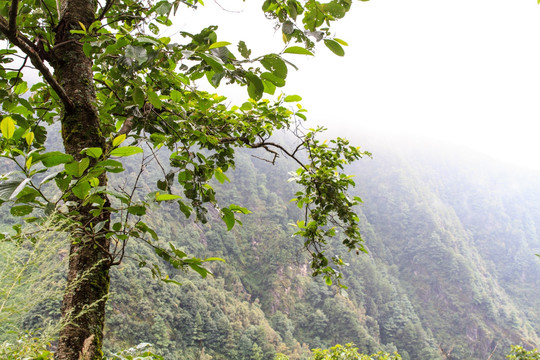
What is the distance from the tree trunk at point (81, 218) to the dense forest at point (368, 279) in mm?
23758

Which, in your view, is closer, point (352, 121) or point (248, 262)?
point (248, 262)

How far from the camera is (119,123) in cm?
195

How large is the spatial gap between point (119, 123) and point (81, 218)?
3.31 feet

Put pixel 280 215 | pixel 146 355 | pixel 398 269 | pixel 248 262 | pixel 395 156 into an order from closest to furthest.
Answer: pixel 146 355 < pixel 248 262 < pixel 280 215 < pixel 398 269 < pixel 395 156

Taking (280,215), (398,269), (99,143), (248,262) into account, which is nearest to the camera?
(99,143)

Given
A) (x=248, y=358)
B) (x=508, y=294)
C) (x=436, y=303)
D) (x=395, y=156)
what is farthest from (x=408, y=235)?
(x=248, y=358)

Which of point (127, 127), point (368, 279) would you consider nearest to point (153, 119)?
point (127, 127)

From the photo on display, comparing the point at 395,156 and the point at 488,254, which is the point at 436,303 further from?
the point at 395,156

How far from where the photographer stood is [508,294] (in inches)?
2879

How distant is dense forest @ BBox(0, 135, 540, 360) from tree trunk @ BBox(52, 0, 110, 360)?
2376 cm

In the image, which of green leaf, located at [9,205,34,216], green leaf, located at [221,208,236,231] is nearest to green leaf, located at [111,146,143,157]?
green leaf, located at [9,205,34,216]

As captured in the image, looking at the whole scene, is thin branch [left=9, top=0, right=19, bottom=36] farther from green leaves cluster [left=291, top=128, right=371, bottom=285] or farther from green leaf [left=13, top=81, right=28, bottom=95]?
green leaves cluster [left=291, top=128, right=371, bottom=285]

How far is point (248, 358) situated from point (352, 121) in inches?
4139

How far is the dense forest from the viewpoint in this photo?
42312mm
